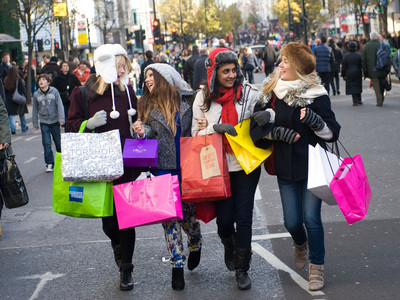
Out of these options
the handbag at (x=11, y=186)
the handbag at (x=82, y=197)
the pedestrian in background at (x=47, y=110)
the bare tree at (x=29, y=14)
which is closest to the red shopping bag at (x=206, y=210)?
the handbag at (x=82, y=197)

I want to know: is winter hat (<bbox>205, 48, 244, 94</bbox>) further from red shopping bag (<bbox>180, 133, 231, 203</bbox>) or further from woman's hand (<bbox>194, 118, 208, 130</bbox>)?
red shopping bag (<bbox>180, 133, 231, 203</bbox>)

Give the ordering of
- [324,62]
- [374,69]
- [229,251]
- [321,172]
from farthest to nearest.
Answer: [324,62]
[374,69]
[229,251]
[321,172]

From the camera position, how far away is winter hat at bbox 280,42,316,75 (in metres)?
5.62

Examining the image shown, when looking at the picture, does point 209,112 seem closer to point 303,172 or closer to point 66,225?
point 303,172

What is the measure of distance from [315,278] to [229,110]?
4.24ft

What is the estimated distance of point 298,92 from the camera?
18.2 ft

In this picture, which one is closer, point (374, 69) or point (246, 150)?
point (246, 150)

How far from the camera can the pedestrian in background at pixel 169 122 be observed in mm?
5824

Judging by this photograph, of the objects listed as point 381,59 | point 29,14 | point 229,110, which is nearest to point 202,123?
point 229,110

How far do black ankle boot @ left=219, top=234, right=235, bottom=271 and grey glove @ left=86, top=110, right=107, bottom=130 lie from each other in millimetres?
1209

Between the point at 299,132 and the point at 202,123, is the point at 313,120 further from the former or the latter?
the point at 202,123

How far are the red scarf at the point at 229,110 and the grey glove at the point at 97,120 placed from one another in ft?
2.61

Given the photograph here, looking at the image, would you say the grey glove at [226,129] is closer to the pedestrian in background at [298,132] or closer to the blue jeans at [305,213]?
the pedestrian in background at [298,132]

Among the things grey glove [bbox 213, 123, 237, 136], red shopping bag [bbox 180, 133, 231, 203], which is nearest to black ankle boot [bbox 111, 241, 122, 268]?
red shopping bag [bbox 180, 133, 231, 203]
